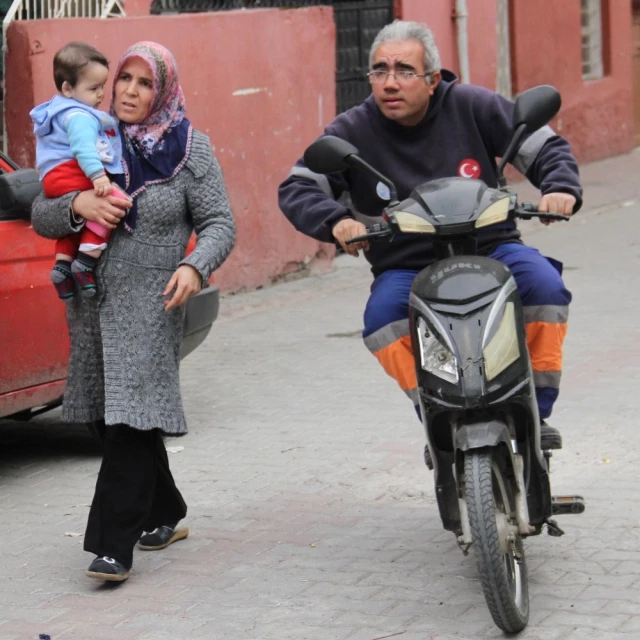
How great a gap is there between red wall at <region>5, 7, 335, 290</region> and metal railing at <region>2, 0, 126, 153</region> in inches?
9.4

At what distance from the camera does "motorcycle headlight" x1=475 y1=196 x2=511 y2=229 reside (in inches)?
169

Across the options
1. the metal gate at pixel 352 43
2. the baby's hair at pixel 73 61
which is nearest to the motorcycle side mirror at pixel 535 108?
the baby's hair at pixel 73 61

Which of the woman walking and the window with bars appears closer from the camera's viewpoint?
the woman walking

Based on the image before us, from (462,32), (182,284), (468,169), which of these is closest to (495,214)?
(468,169)

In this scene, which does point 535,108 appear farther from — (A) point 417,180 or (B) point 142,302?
(B) point 142,302

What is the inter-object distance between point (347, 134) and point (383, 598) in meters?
1.58

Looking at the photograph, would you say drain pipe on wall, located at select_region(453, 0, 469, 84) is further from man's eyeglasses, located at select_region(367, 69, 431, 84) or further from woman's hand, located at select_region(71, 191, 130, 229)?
woman's hand, located at select_region(71, 191, 130, 229)

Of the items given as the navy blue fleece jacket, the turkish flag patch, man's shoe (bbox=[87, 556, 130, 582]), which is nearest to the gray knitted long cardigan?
the navy blue fleece jacket

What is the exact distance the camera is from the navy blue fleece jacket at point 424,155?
480cm

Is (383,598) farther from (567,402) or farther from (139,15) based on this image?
(139,15)

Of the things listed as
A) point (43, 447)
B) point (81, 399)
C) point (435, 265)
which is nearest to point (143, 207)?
point (81, 399)

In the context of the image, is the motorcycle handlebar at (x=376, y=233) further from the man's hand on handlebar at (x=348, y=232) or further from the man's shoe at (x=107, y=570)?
the man's shoe at (x=107, y=570)

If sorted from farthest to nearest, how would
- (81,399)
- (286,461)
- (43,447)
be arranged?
(43,447) → (286,461) → (81,399)

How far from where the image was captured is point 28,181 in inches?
244
